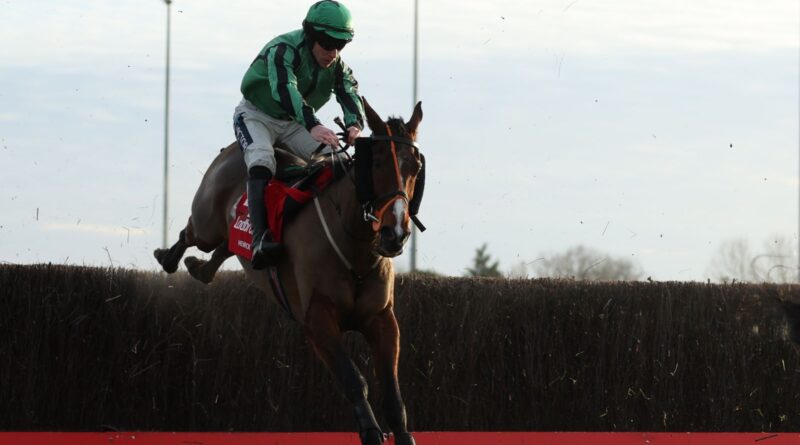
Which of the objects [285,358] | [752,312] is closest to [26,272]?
[285,358]

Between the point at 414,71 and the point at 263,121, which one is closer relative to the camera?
the point at 263,121

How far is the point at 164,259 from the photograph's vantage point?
32.2 ft

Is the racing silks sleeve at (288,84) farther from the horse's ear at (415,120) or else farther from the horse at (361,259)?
the horse's ear at (415,120)

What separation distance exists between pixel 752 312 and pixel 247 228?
15.3 feet

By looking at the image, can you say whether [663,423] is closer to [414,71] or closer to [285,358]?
[285,358]

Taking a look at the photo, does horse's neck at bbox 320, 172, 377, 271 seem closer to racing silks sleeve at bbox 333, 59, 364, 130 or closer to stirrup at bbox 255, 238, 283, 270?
stirrup at bbox 255, 238, 283, 270

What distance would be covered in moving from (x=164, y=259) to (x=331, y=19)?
2777 mm

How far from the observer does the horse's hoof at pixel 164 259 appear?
9805 mm

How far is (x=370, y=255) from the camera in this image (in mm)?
7238

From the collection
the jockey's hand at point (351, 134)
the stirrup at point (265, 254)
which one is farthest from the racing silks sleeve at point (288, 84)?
the stirrup at point (265, 254)

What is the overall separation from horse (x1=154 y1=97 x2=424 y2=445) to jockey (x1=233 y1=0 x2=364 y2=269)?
290mm

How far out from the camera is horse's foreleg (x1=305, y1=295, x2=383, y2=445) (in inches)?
268

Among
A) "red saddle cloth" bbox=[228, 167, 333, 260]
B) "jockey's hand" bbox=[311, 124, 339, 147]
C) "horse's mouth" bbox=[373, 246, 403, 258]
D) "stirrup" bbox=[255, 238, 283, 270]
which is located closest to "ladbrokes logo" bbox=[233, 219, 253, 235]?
"red saddle cloth" bbox=[228, 167, 333, 260]

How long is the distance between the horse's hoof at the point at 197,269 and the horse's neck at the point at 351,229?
254cm
